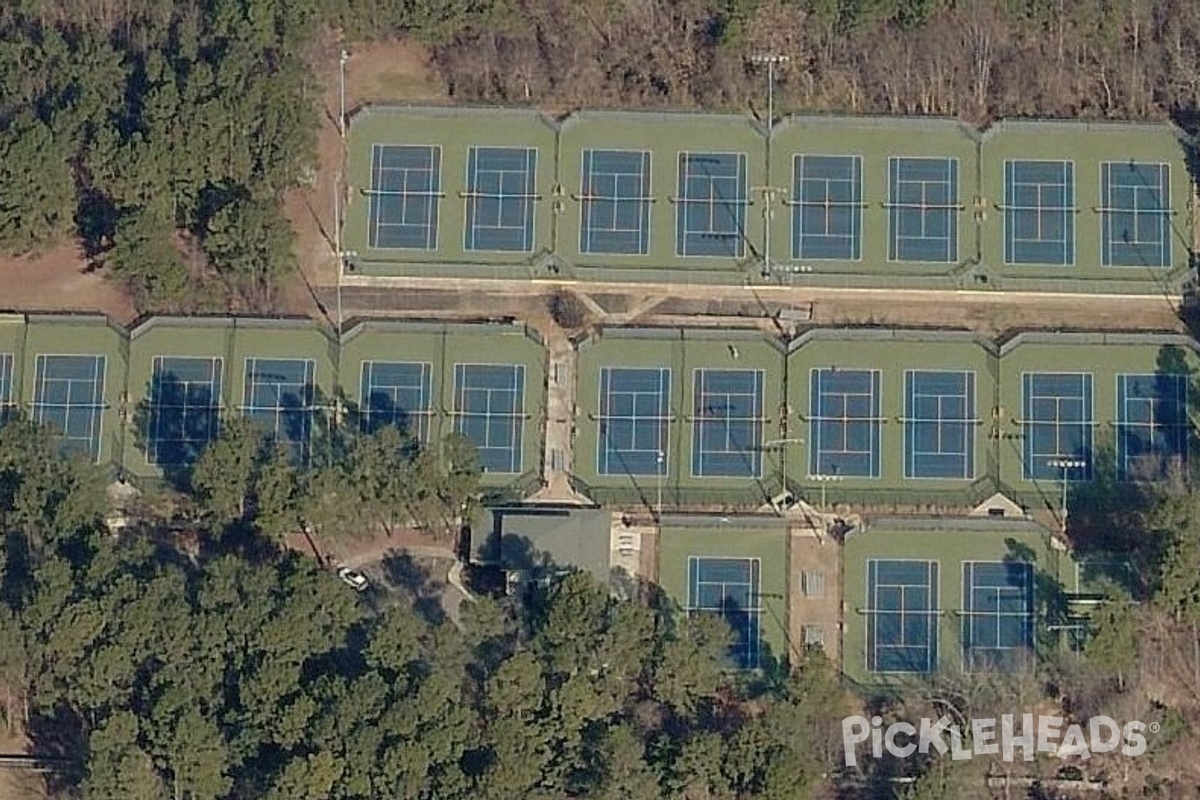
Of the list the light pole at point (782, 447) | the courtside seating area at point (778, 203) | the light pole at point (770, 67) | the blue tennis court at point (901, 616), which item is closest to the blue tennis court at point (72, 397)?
the courtside seating area at point (778, 203)

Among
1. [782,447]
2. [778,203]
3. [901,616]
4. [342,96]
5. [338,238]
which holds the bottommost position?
[901,616]

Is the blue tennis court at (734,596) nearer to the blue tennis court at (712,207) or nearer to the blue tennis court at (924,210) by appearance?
the blue tennis court at (712,207)

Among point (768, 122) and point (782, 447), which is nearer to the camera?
point (782, 447)

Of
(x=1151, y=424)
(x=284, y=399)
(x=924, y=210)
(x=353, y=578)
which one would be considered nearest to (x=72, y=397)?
(x=284, y=399)

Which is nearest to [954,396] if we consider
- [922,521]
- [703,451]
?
[922,521]

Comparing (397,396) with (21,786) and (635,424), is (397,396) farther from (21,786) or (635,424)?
(21,786)

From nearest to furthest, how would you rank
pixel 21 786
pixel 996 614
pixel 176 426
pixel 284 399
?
pixel 21 786, pixel 996 614, pixel 176 426, pixel 284 399

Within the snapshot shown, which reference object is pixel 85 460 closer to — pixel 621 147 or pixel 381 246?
pixel 381 246
